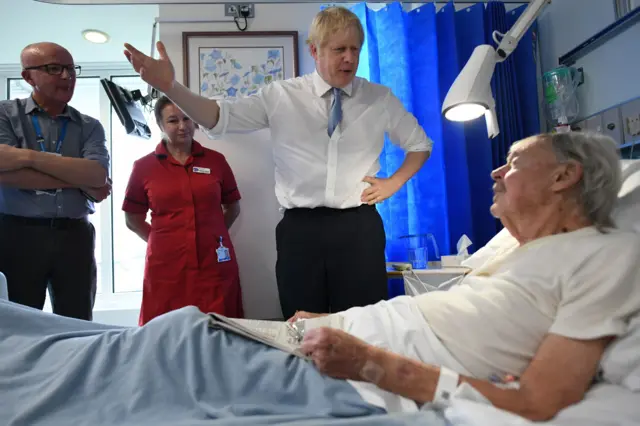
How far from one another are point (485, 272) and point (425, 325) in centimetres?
26

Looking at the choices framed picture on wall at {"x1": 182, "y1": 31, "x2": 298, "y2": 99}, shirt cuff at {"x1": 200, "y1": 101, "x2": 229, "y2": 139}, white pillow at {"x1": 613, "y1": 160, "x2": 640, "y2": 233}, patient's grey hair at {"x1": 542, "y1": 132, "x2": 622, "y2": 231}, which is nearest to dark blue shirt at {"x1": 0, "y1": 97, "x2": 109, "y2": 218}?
shirt cuff at {"x1": 200, "y1": 101, "x2": 229, "y2": 139}

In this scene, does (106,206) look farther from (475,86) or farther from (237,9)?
(475,86)

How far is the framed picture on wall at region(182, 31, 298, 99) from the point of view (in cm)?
246

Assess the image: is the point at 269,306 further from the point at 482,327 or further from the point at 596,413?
the point at 596,413

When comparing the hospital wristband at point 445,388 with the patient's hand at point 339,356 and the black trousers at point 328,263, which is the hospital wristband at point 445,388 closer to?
the patient's hand at point 339,356

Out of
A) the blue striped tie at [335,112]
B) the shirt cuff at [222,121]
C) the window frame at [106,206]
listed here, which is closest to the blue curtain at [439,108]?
the blue striped tie at [335,112]

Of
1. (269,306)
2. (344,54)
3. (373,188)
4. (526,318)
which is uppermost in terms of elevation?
(344,54)

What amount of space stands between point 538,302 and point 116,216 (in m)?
3.21

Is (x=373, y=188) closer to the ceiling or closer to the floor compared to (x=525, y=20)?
closer to the floor

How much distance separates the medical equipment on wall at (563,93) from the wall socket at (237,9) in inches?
65.5

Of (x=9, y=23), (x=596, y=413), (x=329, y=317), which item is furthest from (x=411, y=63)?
(x=9, y=23)

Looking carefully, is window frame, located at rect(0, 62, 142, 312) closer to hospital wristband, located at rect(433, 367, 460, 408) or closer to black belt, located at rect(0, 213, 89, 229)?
black belt, located at rect(0, 213, 89, 229)

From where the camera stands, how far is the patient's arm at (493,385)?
2.56 feet

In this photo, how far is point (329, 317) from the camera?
125 cm
